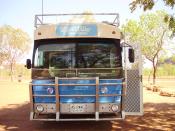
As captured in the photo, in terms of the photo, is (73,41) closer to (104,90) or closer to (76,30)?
(76,30)

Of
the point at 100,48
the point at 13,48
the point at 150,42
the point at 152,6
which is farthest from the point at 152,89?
the point at 13,48

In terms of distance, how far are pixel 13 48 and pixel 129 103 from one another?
56846mm

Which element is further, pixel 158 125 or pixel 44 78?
pixel 158 125

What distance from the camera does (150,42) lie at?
140ft

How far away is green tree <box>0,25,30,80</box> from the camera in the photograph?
216 feet

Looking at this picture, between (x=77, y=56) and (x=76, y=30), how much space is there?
84cm

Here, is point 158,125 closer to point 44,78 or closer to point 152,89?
point 44,78

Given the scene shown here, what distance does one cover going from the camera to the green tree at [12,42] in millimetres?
65688

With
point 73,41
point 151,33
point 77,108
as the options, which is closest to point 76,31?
point 73,41

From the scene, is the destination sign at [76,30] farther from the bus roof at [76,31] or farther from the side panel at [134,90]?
the side panel at [134,90]

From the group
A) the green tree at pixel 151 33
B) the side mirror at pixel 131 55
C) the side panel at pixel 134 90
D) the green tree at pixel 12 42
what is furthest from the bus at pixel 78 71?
the green tree at pixel 12 42

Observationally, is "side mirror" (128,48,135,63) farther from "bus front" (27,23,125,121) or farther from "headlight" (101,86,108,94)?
"headlight" (101,86,108,94)

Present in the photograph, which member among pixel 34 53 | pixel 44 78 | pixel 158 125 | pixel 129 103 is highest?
pixel 34 53

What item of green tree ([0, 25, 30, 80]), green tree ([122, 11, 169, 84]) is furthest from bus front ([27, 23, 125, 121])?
green tree ([0, 25, 30, 80])
